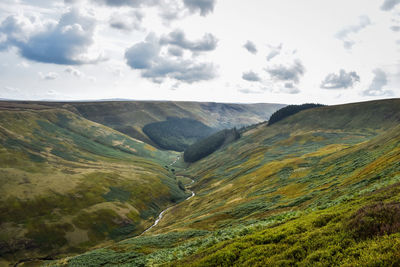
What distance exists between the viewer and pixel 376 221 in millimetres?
A: 13766

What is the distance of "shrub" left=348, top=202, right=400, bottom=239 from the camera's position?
42.9 ft

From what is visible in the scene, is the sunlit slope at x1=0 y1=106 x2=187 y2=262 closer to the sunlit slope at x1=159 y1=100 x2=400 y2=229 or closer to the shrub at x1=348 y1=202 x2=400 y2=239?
the sunlit slope at x1=159 y1=100 x2=400 y2=229

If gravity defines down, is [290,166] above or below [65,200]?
above

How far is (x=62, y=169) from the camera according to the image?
493 ft

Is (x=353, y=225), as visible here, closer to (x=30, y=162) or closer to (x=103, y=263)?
(x=103, y=263)

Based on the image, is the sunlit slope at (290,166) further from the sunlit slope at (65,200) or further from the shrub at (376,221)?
the sunlit slope at (65,200)

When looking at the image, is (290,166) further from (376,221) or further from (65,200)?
(65,200)

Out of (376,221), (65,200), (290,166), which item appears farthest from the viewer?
(65,200)

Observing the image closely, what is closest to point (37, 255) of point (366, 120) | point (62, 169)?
point (62, 169)

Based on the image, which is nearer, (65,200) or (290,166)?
(290,166)

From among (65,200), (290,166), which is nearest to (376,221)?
(290,166)

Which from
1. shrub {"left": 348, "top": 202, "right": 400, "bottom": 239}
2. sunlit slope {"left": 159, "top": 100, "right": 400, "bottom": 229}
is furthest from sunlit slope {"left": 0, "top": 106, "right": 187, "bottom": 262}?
shrub {"left": 348, "top": 202, "right": 400, "bottom": 239}

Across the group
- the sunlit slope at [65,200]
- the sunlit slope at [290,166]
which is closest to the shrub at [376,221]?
the sunlit slope at [290,166]

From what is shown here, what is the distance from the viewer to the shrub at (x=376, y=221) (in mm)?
13070
